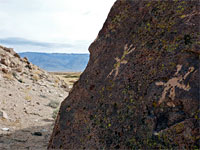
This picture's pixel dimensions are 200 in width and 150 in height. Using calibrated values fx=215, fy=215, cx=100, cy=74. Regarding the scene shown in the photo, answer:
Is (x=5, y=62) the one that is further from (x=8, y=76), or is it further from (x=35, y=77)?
(x=35, y=77)

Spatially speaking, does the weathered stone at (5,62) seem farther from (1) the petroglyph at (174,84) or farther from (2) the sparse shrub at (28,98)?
(1) the petroglyph at (174,84)

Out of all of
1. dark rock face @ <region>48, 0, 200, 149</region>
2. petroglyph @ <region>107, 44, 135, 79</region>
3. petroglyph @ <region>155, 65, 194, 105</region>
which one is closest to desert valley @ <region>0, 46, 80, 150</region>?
dark rock face @ <region>48, 0, 200, 149</region>

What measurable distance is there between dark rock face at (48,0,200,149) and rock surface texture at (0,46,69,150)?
4031 mm

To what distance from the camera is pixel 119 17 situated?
14.7 ft

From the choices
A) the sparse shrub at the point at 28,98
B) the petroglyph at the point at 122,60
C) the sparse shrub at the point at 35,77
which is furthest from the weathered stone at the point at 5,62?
the petroglyph at the point at 122,60

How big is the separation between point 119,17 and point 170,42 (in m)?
1.41

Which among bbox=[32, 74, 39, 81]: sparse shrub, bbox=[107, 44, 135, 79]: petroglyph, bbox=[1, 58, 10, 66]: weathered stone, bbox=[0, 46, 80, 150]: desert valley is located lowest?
bbox=[0, 46, 80, 150]: desert valley

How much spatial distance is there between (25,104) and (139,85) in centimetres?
1020

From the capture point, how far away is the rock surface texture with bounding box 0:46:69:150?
8047 mm

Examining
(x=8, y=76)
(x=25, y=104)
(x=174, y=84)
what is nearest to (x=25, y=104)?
(x=25, y=104)

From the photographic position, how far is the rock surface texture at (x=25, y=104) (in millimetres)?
8047

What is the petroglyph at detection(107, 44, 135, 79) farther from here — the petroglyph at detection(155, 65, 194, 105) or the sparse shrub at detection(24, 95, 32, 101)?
the sparse shrub at detection(24, 95, 32, 101)

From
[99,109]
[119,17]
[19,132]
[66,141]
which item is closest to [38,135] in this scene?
[19,132]

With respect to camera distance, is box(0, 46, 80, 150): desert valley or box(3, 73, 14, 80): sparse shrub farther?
box(3, 73, 14, 80): sparse shrub
